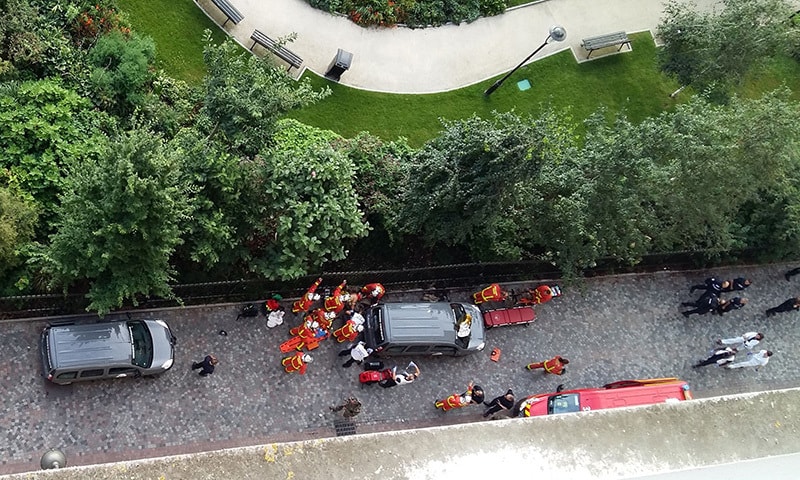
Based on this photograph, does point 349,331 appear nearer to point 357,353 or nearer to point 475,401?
point 357,353

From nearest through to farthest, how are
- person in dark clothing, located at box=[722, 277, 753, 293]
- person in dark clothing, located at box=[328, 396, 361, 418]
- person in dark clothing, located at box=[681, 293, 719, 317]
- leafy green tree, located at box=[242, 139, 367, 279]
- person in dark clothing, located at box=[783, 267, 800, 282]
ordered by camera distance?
leafy green tree, located at box=[242, 139, 367, 279]
person in dark clothing, located at box=[328, 396, 361, 418]
person in dark clothing, located at box=[681, 293, 719, 317]
person in dark clothing, located at box=[722, 277, 753, 293]
person in dark clothing, located at box=[783, 267, 800, 282]

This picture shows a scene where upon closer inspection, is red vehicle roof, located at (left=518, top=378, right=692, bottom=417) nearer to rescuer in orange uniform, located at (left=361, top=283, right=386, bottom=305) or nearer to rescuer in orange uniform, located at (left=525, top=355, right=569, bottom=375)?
rescuer in orange uniform, located at (left=525, top=355, right=569, bottom=375)

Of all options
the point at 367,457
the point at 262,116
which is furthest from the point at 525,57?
the point at 367,457

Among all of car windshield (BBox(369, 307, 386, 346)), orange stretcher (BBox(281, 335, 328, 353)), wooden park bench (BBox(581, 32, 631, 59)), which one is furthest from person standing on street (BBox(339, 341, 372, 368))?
wooden park bench (BBox(581, 32, 631, 59))

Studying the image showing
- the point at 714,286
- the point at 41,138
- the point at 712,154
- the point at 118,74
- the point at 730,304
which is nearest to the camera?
the point at 41,138

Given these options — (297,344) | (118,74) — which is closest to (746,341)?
(297,344)

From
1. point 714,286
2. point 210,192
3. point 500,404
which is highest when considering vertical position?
point 210,192

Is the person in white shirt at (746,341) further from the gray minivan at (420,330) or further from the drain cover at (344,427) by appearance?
the drain cover at (344,427)
